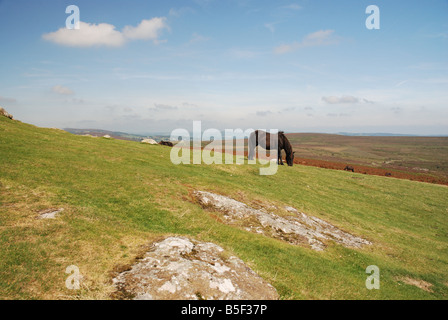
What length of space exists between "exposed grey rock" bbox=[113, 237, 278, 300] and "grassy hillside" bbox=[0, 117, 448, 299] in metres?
0.54

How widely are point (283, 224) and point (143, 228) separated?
294 inches

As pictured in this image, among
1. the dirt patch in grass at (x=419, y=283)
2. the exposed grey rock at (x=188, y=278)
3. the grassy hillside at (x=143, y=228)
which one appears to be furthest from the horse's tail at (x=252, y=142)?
the exposed grey rock at (x=188, y=278)

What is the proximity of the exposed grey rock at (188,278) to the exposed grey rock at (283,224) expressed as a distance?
15.6 feet

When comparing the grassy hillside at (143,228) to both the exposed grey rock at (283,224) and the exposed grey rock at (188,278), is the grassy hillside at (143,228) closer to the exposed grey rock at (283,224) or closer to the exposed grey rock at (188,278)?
the exposed grey rock at (188,278)

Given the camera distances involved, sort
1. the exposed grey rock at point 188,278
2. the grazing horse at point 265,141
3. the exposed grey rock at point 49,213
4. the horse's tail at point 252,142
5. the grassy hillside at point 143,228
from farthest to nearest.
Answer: the horse's tail at point 252,142 → the grazing horse at point 265,141 → the exposed grey rock at point 49,213 → the grassy hillside at point 143,228 → the exposed grey rock at point 188,278

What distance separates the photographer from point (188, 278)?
5988mm

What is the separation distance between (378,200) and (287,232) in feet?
54.0

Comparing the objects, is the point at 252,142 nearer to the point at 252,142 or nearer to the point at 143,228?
the point at 252,142

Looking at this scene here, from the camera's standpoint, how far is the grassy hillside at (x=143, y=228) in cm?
642

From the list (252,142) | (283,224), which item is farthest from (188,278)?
(252,142)

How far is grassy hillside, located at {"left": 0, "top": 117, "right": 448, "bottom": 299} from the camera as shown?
642 centimetres

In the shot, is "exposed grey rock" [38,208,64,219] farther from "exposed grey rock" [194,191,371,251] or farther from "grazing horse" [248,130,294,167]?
"grazing horse" [248,130,294,167]

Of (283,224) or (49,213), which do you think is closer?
(49,213)
